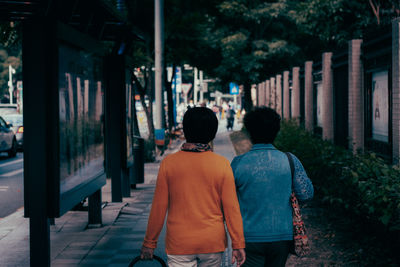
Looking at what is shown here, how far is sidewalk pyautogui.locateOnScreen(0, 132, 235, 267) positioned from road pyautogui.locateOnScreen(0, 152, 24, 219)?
94 centimetres

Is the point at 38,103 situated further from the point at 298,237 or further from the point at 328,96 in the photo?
the point at 328,96

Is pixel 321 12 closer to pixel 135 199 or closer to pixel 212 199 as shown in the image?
pixel 135 199

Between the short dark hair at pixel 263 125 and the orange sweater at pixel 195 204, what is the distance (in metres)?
0.37

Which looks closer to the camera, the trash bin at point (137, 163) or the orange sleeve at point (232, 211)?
the orange sleeve at point (232, 211)

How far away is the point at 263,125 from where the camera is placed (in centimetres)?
377

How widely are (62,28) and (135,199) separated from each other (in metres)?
6.08

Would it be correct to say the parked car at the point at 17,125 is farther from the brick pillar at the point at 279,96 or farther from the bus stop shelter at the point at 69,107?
the bus stop shelter at the point at 69,107

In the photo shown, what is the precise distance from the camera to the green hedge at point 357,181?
5434mm

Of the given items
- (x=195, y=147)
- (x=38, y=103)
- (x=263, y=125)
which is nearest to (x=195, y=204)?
(x=195, y=147)

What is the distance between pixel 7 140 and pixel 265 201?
59.7 ft

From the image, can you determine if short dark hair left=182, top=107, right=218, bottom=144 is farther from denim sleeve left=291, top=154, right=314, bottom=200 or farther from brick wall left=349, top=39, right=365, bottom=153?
brick wall left=349, top=39, right=365, bottom=153

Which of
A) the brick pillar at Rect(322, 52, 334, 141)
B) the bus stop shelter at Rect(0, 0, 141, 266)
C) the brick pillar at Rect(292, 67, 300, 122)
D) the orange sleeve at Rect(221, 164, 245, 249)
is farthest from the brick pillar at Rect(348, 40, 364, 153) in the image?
the brick pillar at Rect(292, 67, 300, 122)

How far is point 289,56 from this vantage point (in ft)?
Answer: 114

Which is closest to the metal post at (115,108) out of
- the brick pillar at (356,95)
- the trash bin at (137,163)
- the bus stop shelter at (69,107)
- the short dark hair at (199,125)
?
the bus stop shelter at (69,107)
